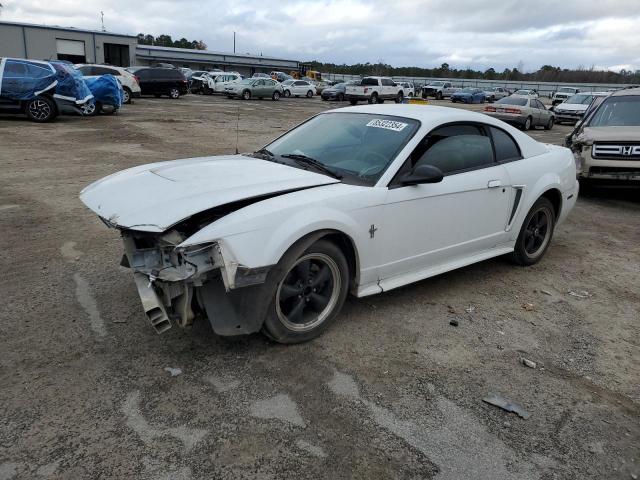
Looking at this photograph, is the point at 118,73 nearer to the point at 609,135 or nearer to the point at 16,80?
the point at 16,80

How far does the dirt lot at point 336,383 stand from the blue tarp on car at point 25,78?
11.2 metres

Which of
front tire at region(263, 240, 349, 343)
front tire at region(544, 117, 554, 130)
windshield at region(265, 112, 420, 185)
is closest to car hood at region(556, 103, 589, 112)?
front tire at region(544, 117, 554, 130)

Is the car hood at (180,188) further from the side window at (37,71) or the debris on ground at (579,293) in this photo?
the side window at (37,71)

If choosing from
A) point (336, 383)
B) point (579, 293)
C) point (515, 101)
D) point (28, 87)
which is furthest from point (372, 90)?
point (336, 383)

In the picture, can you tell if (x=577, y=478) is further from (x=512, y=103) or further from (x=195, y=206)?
(x=512, y=103)

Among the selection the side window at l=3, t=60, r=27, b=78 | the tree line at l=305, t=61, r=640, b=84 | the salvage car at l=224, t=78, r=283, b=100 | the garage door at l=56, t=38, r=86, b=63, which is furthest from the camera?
the tree line at l=305, t=61, r=640, b=84

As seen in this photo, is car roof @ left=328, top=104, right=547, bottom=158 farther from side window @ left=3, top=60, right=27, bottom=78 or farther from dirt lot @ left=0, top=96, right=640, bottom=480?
side window @ left=3, top=60, right=27, bottom=78

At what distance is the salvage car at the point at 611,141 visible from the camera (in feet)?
27.3

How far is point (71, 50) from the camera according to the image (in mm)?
52219

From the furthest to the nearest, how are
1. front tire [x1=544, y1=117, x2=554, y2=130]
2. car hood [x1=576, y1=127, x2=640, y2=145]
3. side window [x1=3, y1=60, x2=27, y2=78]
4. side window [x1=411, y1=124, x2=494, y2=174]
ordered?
1. front tire [x1=544, y1=117, x2=554, y2=130]
2. side window [x1=3, y1=60, x2=27, y2=78]
3. car hood [x1=576, y1=127, x2=640, y2=145]
4. side window [x1=411, y1=124, x2=494, y2=174]

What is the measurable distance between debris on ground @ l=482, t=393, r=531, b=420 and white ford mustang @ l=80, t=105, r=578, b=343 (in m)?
1.12

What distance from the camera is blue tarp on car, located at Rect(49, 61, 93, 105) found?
15219mm

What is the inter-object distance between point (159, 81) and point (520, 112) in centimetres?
1929

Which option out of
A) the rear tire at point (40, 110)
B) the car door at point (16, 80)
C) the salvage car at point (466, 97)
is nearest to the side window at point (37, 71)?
the car door at point (16, 80)
